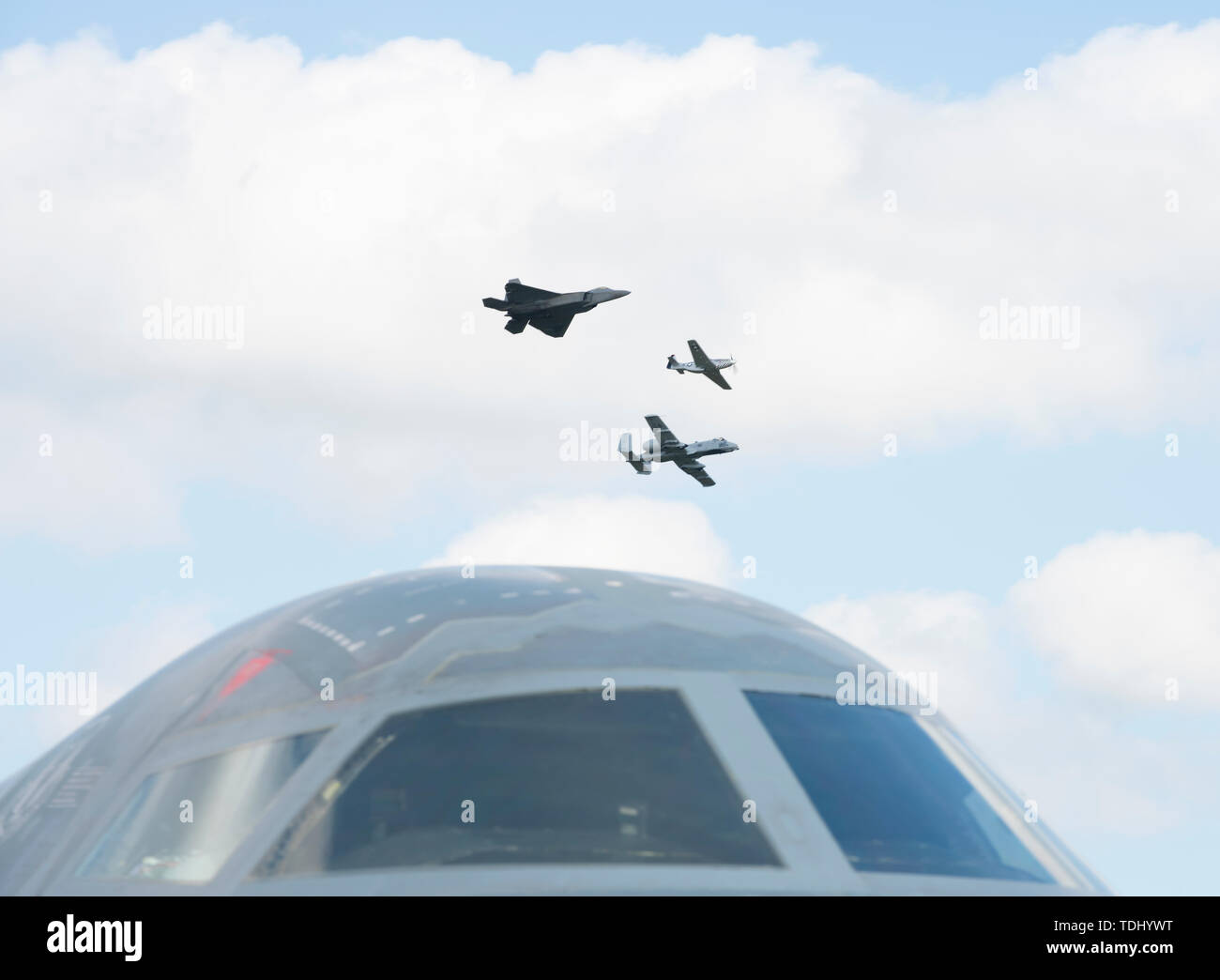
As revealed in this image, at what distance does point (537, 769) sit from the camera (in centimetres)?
739

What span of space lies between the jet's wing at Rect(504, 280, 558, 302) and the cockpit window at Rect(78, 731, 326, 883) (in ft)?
193

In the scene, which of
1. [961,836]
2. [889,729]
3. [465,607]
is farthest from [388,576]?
[961,836]

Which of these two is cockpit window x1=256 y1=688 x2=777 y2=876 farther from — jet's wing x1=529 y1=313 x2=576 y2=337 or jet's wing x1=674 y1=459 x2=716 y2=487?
jet's wing x1=674 y1=459 x2=716 y2=487

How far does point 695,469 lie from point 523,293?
103 feet

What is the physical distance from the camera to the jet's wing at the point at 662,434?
91.3m

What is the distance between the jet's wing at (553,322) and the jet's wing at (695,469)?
25.5m

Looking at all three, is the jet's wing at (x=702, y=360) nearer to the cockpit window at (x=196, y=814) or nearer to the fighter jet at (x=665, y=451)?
the fighter jet at (x=665, y=451)

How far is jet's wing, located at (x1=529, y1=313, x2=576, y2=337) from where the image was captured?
6675 centimetres

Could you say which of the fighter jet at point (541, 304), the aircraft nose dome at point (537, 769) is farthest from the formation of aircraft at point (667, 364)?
the aircraft nose dome at point (537, 769)

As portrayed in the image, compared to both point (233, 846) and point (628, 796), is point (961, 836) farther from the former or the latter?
point (233, 846)

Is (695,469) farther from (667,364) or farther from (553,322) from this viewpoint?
(553,322)
